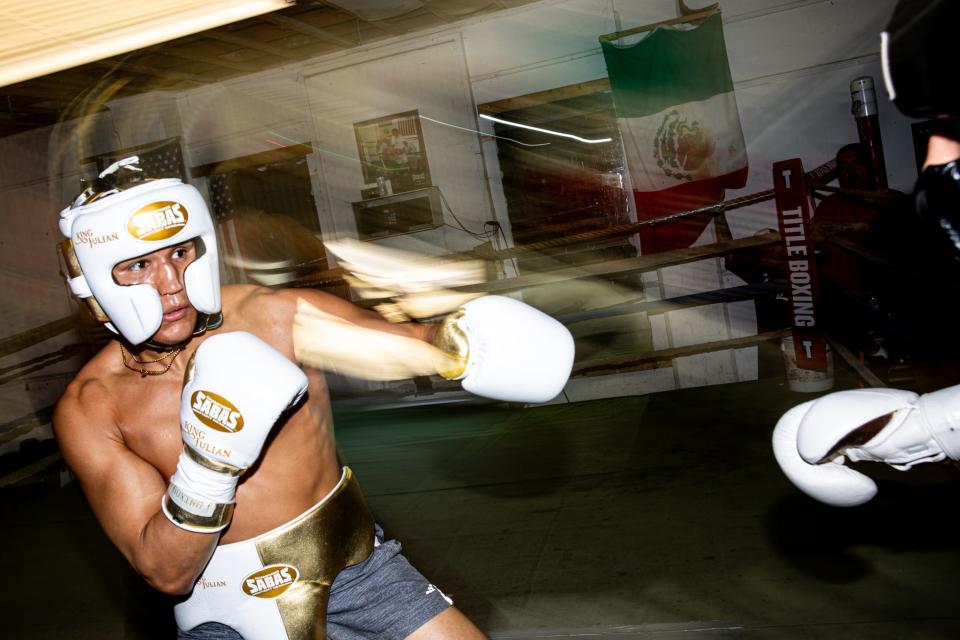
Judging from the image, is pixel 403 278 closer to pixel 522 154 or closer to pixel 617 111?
pixel 522 154

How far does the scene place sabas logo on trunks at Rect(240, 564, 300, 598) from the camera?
162 centimetres

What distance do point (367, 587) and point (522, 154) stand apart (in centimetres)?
514

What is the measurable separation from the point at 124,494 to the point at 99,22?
2.43m

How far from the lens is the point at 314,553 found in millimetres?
1672

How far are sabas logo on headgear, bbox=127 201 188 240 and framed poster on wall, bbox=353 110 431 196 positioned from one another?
17.2 ft

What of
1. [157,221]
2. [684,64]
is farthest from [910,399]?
[684,64]

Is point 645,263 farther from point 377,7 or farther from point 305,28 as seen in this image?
point 305,28

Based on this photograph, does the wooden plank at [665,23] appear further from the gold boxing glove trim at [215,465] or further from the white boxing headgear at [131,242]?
the gold boxing glove trim at [215,465]

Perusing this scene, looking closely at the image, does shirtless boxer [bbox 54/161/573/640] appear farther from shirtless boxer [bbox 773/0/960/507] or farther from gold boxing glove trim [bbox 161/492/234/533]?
shirtless boxer [bbox 773/0/960/507]

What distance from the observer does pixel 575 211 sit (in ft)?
20.8

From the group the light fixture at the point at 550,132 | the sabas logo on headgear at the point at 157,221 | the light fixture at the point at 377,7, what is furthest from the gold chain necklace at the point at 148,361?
the light fixture at the point at 550,132

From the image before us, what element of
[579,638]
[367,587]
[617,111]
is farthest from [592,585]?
[617,111]

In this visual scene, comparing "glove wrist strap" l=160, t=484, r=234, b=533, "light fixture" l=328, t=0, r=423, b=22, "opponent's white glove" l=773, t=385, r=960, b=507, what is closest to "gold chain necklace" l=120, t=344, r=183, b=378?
"glove wrist strap" l=160, t=484, r=234, b=533

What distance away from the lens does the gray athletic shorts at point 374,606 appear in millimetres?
1682
